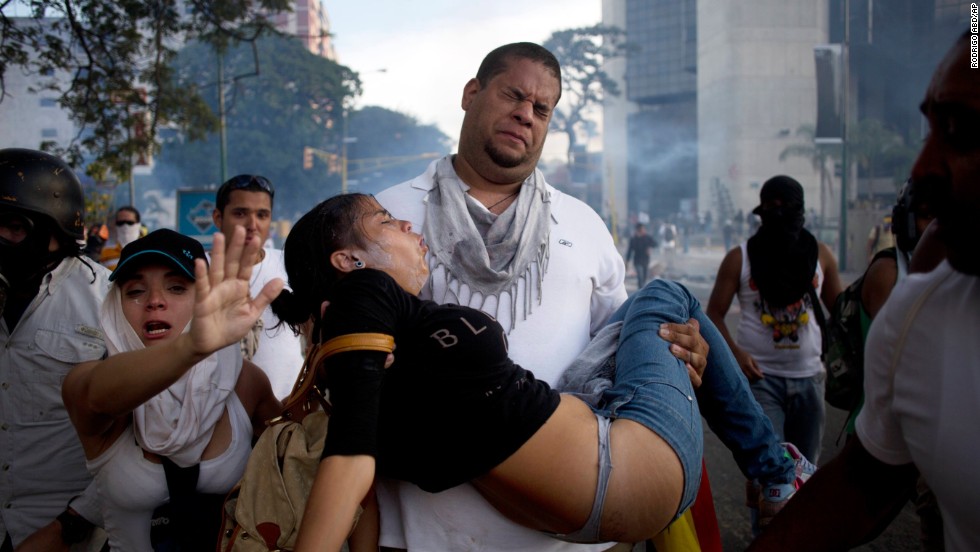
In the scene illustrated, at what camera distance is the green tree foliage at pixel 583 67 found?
204ft

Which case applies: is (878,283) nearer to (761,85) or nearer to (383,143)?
(761,85)

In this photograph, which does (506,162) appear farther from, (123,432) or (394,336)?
(123,432)

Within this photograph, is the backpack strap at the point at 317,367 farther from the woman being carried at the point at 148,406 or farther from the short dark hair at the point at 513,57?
the short dark hair at the point at 513,57

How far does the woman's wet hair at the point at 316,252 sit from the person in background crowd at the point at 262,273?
127cm

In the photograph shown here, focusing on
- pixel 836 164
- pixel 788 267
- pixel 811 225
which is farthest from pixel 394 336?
pixel 836 164

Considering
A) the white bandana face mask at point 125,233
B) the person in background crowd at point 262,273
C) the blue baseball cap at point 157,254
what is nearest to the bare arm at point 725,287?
the person in background crowd at point 262,273

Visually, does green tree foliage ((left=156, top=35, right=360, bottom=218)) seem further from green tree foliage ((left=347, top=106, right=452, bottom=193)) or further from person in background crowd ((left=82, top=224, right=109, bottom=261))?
person in background crowd ((left=82, top=224, right=109, bottom=261))

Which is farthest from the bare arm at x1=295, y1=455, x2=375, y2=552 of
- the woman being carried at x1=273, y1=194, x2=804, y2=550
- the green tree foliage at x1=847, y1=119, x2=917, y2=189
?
the green tree foliage at x1=847, y1=119, x2=917, y2=189

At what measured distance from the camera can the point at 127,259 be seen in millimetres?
2424

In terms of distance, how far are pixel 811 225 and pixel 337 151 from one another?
3844 centimetres

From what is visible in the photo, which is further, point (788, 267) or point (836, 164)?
point (836, 164)

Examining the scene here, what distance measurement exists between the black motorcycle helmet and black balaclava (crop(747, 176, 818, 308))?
12.8ft

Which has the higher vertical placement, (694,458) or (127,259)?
(127,259)

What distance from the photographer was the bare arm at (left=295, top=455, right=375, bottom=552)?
67.7 inches
